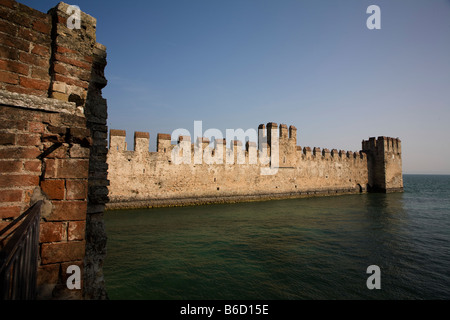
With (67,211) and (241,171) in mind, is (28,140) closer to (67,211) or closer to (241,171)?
(67,211)

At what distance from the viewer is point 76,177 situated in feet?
7.20

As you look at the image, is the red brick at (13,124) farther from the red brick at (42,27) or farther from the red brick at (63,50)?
the red brick at (42,27)

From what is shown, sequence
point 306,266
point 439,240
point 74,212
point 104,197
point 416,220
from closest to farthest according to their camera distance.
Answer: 1. point 74,212
2. point 104,197
3. point 306,266
4. point 439,240
5. point 416,220

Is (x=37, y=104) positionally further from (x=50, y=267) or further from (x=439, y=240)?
(x=439, y=240)

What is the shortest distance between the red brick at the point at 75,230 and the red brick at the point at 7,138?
89 cm

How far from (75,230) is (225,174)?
51.5ft

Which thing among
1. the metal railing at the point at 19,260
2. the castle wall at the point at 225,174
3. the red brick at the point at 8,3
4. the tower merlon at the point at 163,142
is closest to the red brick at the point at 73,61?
the red brick at the point at 8,3

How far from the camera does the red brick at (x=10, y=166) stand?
75.7 inches

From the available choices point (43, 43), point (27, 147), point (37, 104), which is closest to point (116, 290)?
point (27, 147)

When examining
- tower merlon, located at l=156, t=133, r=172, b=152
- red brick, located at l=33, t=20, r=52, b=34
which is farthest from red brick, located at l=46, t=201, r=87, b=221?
tower merlon, located at l=156, t=133, r=172, b=152

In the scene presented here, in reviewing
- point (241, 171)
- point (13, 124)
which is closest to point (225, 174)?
point (241, 171)

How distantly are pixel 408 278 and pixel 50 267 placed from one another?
716 cm

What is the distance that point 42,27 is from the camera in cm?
227

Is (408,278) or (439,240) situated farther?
(439,240)
